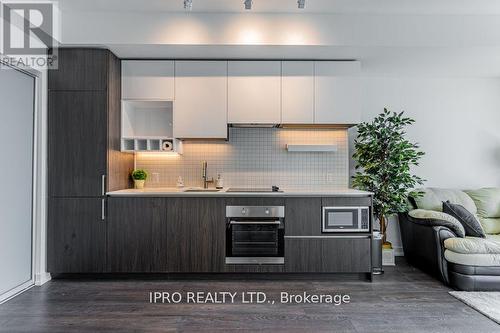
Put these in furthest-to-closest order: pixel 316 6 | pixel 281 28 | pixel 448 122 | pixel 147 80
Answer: pixel 448 122 < pixel 147 80 < pixel 281 28 < pixel 316 6

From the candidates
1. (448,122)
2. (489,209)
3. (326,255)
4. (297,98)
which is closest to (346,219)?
(326,255)

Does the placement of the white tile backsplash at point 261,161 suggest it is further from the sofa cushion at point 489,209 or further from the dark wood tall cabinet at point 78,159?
the sofa cushion at point 489,209

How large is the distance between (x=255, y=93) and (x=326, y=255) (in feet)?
6.17

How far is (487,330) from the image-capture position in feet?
8.16

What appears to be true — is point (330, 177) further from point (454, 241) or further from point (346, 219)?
point (454, 241)

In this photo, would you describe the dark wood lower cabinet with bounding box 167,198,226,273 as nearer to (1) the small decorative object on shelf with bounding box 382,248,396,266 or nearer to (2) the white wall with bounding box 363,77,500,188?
(1) the small decorative object on shelf with bounding box 382,248,396,266

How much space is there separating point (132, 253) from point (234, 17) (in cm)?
258

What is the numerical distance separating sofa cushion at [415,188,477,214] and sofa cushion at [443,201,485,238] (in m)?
0.30

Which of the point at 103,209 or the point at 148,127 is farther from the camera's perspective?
the point at 148,127

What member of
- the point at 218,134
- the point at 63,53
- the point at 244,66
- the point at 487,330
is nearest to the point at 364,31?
the point at 244,66

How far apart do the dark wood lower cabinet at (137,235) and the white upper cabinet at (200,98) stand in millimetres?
885

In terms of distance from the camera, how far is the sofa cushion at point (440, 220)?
348 centimetres

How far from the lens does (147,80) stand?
3916 millimetres

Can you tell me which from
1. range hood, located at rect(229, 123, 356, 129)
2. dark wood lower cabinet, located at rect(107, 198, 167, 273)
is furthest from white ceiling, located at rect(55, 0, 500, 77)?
dark wood lower cabinet, located at rect(107, 198, 167, 273)
